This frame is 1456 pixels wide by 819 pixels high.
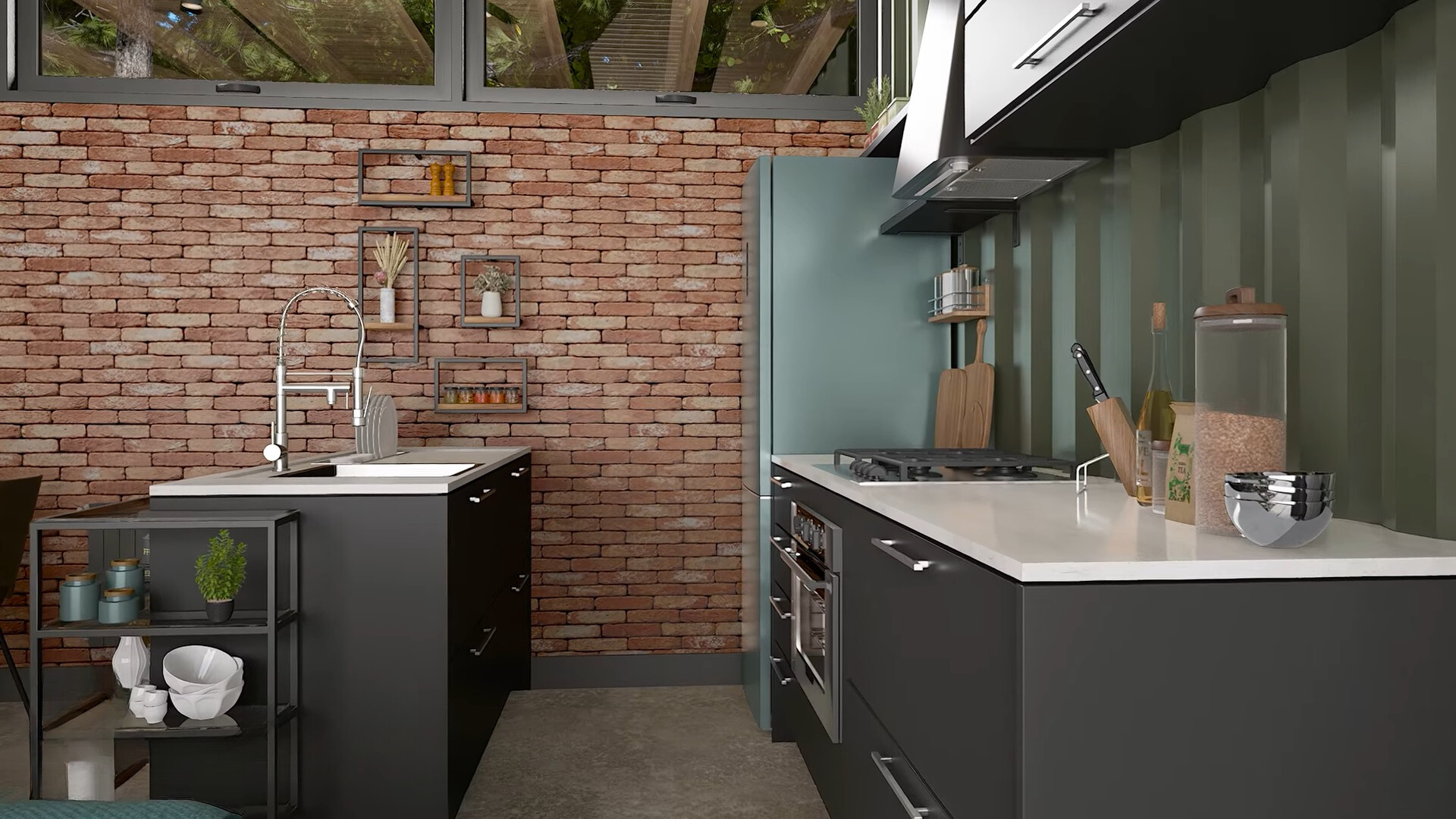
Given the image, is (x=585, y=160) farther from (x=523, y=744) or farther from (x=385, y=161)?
(x=523, y=744)

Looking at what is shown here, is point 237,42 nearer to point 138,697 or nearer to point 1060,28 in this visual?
point 138,697

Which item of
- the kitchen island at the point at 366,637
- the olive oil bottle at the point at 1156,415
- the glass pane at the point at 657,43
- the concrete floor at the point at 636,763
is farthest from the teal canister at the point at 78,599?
the glass pane at the point at 657,43

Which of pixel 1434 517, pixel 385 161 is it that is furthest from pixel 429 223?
pixel 1434 517

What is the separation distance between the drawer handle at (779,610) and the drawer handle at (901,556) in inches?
40.1

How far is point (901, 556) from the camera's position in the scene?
1569mm

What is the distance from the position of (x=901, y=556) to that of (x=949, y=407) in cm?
169

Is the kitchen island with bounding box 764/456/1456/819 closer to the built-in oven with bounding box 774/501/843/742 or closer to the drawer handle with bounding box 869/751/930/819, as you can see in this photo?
the drawer handle with bounding box 869/751/930/819

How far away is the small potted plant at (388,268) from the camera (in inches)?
142

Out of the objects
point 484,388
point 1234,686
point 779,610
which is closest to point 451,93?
point 484,388

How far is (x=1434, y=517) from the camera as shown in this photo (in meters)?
1.35

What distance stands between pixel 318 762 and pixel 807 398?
1904 millimetres

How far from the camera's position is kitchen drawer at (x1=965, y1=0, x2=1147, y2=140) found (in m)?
1.49

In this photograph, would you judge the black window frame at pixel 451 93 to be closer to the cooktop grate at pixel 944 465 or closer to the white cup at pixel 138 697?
the cooktop grate at pixel 944 465

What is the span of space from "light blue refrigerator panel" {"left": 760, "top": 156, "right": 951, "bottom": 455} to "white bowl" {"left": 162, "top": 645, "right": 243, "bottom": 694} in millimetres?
1824
